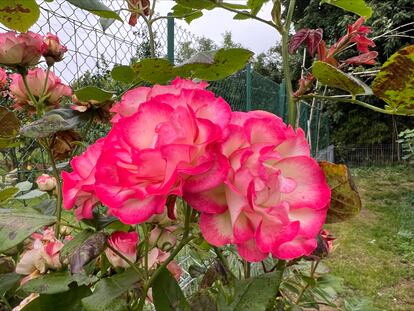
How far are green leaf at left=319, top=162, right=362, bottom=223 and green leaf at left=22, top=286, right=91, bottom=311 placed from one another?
0.21m

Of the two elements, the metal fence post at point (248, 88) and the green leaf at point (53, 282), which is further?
the metal fence post at point (248, 88)

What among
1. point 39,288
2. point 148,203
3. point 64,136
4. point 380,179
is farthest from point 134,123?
point 380,179

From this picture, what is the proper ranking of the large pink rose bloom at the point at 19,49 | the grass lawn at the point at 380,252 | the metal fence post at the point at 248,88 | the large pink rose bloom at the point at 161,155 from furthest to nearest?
the metal fence post at the point at 248,88 < the grass lawn at the point at 380,252 < the large pink rose bloom at the point at 19,49 < the large pink rose bloom at the point at 161,155

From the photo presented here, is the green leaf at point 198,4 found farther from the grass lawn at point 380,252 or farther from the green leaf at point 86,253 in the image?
the grass lawn at point 380,252

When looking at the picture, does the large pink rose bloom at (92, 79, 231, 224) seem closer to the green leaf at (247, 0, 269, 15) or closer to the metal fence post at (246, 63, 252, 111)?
the green leaf at (247, 0, 269, 15)

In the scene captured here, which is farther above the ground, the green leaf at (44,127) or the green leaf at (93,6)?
the green leaf at (93,6)

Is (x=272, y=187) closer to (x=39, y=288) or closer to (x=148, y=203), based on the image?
(x=148, y=203)

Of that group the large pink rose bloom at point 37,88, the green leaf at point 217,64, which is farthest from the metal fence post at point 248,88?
the green leaf at point 217,64

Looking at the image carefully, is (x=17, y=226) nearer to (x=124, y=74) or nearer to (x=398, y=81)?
(x=124, y=74)

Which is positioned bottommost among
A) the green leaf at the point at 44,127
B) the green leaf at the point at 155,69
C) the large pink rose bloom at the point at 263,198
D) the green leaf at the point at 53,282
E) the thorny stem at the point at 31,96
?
the green leaf at the point at 53,282

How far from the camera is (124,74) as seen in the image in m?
0.48

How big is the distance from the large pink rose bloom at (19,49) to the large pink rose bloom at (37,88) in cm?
5

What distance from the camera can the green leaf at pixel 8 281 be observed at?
0.43m

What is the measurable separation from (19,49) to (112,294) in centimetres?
29
